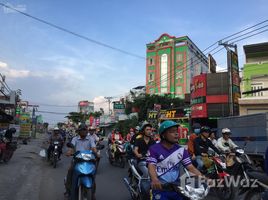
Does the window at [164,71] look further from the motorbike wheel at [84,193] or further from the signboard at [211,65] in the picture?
the motorbike wheel at [84,193]

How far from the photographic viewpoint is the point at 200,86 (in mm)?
35406

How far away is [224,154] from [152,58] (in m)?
70.8

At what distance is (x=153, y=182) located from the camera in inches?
135

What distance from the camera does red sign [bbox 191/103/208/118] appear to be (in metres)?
34.6

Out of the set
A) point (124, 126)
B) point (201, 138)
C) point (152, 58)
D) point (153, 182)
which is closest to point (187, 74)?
point (152, 58)

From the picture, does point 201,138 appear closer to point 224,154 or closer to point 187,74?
point 224,154

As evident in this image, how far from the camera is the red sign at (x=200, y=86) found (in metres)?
34.9

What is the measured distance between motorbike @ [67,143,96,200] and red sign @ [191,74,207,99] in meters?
30.2

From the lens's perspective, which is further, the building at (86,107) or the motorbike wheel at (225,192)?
the building at (86,107)

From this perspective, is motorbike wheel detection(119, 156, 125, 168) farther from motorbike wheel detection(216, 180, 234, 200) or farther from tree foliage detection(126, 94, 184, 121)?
tree foliage detection(126, 94, 184, 121)

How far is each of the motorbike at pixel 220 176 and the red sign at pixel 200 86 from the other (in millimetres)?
27795

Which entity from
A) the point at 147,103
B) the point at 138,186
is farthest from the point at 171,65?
the point at 138,186

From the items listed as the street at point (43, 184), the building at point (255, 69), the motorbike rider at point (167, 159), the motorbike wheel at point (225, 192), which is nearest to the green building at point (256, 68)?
the building at point (255, 69)

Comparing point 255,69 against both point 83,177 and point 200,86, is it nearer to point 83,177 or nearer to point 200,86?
point 200,86
